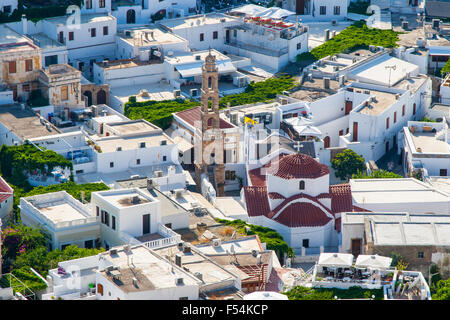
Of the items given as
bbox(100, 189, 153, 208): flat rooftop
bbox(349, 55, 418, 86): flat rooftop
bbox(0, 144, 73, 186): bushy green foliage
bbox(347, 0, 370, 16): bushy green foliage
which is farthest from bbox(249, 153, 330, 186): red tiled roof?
bbox(347, 0, 370, 16): bushy green foliage

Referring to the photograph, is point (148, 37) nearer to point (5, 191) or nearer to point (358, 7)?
point (358, 7)

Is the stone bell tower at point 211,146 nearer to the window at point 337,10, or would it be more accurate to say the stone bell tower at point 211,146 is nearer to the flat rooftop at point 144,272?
the flat rooftop at point 144,272

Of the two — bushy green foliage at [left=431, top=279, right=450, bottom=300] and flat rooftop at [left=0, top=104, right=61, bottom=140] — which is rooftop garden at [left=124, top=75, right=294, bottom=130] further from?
bushy green foliage at [left=431, top=279, right=450, bottom=300]

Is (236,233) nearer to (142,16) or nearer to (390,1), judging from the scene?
(142,16)

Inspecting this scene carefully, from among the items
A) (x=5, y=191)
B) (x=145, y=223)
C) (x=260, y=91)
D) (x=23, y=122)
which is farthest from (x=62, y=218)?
(x=260, y=91)

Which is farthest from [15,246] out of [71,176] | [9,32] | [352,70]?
[352,70]
